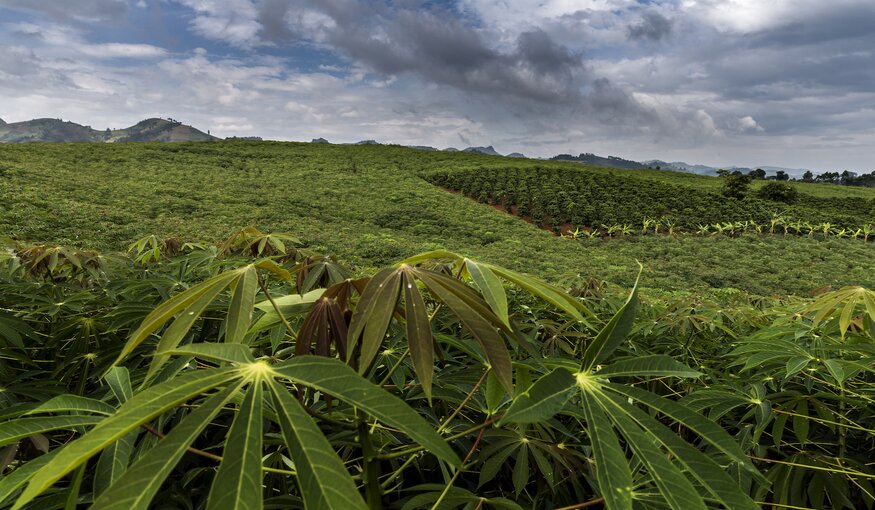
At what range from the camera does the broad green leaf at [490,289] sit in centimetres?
60

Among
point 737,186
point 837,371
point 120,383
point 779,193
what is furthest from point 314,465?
point 779,193

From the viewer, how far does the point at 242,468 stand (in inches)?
15.2

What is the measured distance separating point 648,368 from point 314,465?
0.47 metres

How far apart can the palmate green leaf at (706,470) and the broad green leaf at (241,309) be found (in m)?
0.53

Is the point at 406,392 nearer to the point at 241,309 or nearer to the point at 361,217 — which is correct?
the point at 241,309

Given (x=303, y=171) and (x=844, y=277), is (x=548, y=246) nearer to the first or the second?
(x=844, y=277)

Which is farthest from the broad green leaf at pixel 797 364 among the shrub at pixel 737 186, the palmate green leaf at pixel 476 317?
the shrub at pixel 737 186

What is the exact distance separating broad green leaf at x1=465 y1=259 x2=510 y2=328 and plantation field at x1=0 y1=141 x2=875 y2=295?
2369mm

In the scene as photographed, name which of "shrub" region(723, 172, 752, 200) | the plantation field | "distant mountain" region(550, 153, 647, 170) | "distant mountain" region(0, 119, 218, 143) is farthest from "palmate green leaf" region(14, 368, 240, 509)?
"distant mountain" region(0, 119, 218, 143)

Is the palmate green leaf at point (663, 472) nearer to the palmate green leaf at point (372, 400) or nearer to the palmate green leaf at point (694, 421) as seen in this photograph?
the palmate green leaf at point (694, 421)

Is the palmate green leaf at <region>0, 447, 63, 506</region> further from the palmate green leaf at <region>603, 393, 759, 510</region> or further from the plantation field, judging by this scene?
the plantation field

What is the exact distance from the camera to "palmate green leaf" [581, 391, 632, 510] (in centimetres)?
44

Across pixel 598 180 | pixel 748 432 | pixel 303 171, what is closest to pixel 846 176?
pixel 598 180

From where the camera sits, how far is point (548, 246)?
14.1 m
